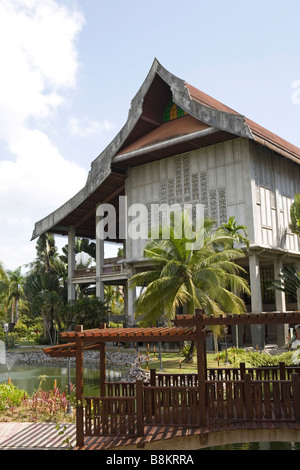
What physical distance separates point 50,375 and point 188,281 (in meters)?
7.59

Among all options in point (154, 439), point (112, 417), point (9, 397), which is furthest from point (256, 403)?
point (9, 397)

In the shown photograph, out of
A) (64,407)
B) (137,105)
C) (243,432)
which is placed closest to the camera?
(243,432)

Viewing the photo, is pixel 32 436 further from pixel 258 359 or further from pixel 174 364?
pixel 174 364

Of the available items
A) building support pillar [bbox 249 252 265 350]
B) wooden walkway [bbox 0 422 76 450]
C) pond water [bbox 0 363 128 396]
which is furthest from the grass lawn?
wooden walkway [bbox 0 422 76 450]

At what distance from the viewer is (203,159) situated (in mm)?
24000

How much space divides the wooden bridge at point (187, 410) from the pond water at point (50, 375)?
299 inches

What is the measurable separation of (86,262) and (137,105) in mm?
16370

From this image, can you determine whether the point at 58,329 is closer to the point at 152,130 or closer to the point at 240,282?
the point at 152,130

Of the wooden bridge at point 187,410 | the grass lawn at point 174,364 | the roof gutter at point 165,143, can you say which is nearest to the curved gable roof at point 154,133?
the roof gutter at point 165,143

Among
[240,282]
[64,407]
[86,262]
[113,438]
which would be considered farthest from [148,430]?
[86,262]

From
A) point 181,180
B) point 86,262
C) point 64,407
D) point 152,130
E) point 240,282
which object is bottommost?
point 64,407

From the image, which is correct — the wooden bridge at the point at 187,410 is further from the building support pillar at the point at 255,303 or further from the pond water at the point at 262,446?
the building support pillar at the point at 255,303

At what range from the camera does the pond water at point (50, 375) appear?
17.0 m
